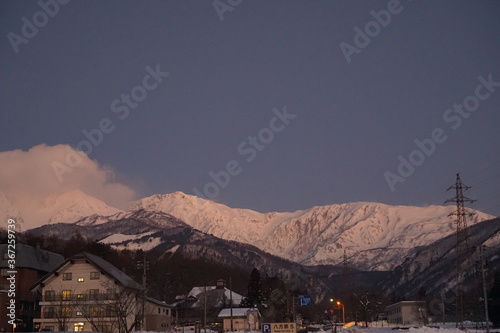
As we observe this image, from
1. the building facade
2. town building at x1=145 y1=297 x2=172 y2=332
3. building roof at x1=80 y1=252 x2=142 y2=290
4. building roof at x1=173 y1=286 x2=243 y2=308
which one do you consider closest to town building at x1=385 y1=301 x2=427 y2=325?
building roof at x1=173 y1=286 x2=243 y2=308

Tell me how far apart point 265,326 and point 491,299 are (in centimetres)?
4050

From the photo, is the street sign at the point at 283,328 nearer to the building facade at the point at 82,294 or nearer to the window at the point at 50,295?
the building facade at the point at 82,294

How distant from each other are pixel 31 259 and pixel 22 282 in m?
4.28

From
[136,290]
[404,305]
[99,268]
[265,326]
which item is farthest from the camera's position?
[404,305]

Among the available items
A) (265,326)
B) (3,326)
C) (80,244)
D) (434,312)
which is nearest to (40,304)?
(3,326)

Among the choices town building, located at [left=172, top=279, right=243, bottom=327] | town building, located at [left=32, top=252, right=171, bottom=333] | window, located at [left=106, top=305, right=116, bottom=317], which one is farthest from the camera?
town building, located at [left=172, top=279, right=243, bottom=327]

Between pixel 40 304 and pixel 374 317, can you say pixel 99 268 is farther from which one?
pixel 374 317

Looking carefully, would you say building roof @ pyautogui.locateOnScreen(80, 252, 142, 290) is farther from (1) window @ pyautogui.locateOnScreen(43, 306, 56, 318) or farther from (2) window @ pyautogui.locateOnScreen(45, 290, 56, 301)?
(1) window @ pyautogui.locateOnScreen(43, 306, 56, 318)

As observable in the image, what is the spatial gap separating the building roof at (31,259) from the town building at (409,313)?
225 ft

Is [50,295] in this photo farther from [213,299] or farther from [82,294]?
[213,299]

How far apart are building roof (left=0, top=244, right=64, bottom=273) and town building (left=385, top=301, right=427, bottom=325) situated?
68.7 metres

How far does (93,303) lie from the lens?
71625 mm

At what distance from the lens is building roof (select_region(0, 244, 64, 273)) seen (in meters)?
77.8

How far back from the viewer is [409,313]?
5246 inches
